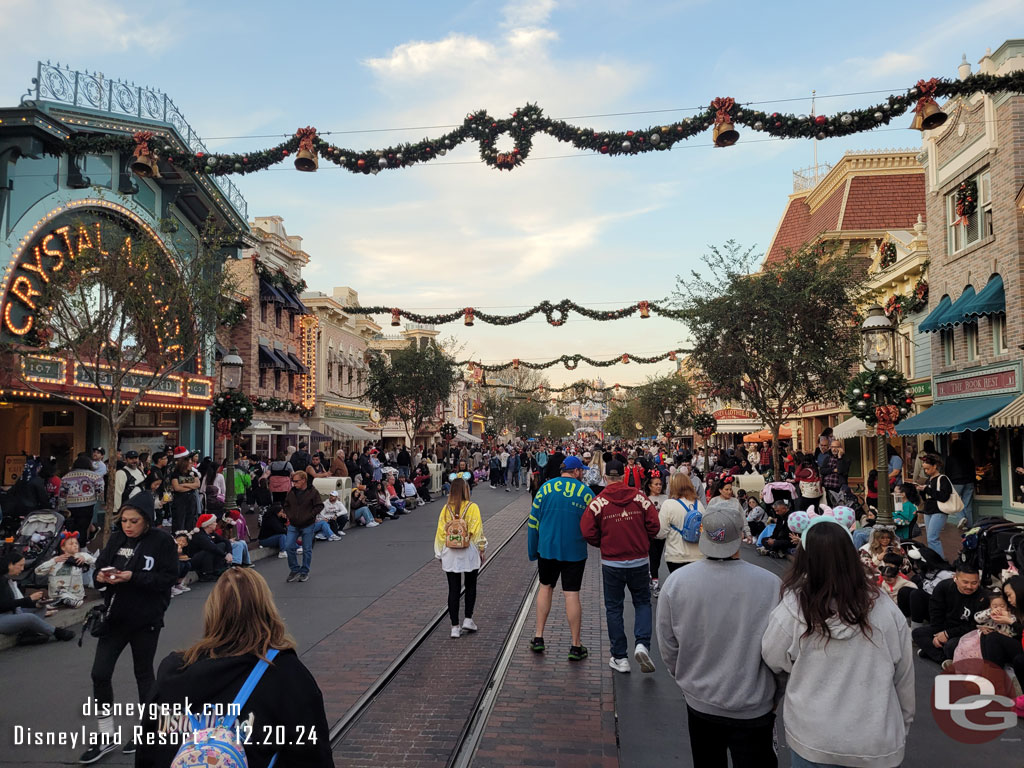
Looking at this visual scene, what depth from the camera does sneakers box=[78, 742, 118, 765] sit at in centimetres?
466

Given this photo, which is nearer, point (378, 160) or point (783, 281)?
point (378, 160)

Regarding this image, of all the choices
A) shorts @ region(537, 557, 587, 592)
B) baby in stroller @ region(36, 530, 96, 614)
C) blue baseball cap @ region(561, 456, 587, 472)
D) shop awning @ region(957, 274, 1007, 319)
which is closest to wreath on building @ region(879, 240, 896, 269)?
shop awning @ region(957, 274, 1007, 319)

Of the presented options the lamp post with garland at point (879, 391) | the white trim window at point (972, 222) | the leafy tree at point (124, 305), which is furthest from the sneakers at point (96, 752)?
the white trim window at point (972, 222)

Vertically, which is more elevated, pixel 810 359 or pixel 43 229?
pixel 43 229

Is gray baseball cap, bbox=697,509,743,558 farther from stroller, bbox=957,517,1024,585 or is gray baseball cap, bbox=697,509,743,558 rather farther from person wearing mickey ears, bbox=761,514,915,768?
stroller, bbox=957,517,1024,585

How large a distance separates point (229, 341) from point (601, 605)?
23980mm

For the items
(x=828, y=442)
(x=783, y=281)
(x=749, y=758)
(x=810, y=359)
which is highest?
(x=783, y=281)

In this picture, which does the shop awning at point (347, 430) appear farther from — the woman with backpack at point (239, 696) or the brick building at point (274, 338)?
the woman with backpack at point (239, 696)

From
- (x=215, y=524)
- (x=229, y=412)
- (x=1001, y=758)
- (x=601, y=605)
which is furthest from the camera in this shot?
(x=229, y=412)

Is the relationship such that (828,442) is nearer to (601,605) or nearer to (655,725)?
(601,605)

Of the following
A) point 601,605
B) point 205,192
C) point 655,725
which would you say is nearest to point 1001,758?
point 655,725

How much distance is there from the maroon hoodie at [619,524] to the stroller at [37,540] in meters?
6.78

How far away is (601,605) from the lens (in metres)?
9.05

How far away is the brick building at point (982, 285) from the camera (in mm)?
16188
